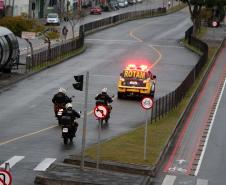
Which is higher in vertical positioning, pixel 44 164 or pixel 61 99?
pixel 61 99

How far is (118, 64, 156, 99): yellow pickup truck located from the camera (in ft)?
154

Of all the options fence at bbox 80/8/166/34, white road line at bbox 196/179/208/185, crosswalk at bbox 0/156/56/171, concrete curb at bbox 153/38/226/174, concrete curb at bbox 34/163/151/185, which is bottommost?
fence at bbox 80/8/166/34

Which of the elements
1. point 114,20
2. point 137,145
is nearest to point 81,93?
point 137,145

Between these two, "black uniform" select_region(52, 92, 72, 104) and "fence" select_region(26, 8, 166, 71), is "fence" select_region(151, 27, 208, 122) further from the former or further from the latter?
"fence" select_region(26, 8, 166, 71)

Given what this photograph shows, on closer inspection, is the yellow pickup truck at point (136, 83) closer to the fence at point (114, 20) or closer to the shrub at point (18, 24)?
the shrub at point (18, 24)

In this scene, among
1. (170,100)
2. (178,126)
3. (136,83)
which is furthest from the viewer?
(136,83)

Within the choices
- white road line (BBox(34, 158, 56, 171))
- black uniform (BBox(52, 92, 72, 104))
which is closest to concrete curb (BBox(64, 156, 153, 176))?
white road line (BBox(34, 158, 56, 171))

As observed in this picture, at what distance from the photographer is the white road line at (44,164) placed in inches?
1040

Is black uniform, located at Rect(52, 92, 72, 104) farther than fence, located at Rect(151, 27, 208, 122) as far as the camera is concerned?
No

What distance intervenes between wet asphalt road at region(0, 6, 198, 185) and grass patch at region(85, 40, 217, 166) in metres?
1.21

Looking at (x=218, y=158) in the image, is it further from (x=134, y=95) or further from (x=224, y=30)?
(x=224, y=30)

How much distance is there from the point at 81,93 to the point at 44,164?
68.3 feet

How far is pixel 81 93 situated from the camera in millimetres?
47844

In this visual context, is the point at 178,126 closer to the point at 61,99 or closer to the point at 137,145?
the point at 61,99
